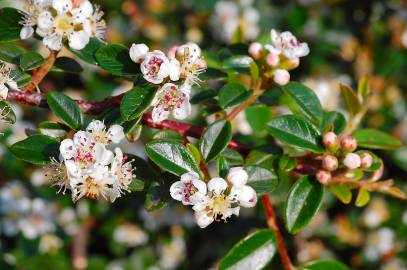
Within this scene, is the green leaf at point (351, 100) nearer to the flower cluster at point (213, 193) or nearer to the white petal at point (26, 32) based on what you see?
the flower cluster at point (213, 193)

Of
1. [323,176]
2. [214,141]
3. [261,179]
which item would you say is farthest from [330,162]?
[214,141]

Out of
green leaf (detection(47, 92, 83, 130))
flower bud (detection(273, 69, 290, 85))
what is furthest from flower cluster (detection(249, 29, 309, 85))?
green leaf (detection(47, 92, 83, 130))

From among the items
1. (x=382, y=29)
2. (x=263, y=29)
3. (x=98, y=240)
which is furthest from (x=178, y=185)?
(x=382, y=29)

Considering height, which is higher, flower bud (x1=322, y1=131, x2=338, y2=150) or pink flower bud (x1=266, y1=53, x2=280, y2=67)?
pink flower bud (x1=266, y1=53, x2=280, y2=67)

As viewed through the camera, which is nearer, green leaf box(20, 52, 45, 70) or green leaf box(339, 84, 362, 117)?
green leaf box(20, 52, 45, 70)

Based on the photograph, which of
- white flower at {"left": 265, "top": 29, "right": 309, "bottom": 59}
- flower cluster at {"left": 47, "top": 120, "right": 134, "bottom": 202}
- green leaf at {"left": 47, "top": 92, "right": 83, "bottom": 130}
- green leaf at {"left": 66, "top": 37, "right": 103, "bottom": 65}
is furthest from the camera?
white flower at {"left": 265, "top": 29, "right": 309, "bottom": 59}

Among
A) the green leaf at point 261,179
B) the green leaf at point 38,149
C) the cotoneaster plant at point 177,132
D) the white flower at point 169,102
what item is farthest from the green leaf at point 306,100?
the green leaf at point 38,149

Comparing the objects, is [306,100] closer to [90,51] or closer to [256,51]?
A: [256,51]

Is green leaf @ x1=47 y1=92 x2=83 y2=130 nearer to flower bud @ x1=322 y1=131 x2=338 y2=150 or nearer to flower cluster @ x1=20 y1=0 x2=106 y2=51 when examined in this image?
flower cluster @ x1=20 y1=0 x2=106 y2=51
